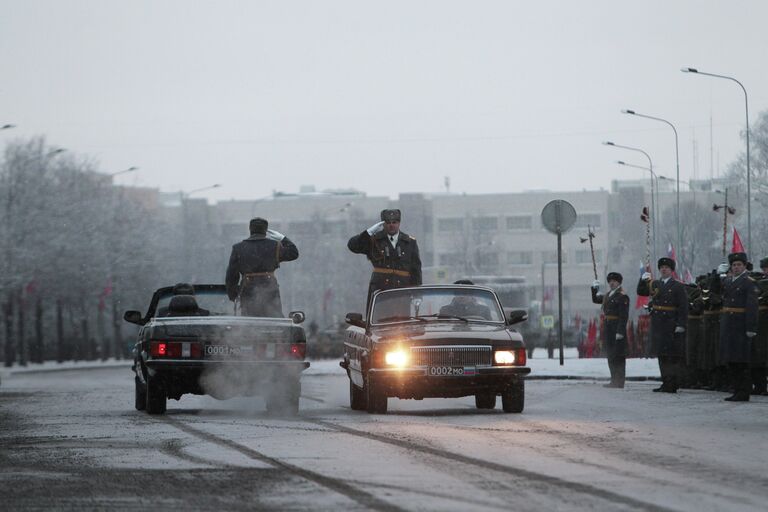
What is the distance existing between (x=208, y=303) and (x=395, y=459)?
799 cm

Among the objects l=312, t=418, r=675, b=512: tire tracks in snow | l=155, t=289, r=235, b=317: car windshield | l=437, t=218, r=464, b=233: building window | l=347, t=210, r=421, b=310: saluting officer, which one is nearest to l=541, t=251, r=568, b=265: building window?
→ l=437, t=218, r=464, b=233: building window

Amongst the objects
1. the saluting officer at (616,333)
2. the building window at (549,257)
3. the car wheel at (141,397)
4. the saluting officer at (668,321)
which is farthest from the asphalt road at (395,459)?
the building window at (549,257)

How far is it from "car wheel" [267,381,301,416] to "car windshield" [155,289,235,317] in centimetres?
171

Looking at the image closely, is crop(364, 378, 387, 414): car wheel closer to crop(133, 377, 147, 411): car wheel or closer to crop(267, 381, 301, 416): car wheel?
crop(267, 381, 301, 416): car wheel

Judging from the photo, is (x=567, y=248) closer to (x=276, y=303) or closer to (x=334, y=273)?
(x=334, y=273)

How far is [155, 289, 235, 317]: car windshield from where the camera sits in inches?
747

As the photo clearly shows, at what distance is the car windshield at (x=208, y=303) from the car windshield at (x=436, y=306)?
1815 millimetres

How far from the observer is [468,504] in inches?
355

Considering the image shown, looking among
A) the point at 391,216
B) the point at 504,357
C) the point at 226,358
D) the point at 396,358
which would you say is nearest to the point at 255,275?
the point at 391,216

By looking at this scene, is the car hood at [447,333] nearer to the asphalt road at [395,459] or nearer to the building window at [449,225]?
the asphalt road at [395,459]

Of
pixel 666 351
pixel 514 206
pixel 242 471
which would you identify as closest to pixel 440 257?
pixel 514 206

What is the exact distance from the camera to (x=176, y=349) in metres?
17.4

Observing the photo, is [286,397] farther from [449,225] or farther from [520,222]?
[449,225]

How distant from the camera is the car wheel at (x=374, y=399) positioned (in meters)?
17.5
